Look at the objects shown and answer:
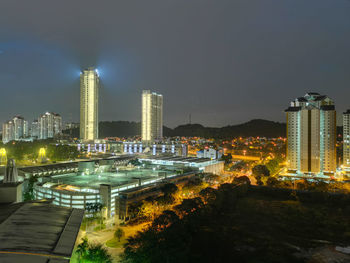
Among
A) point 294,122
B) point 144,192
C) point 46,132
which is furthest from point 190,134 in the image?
point 144,192

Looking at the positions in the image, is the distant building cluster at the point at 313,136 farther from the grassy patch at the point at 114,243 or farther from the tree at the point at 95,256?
the tree at the point at 95,256

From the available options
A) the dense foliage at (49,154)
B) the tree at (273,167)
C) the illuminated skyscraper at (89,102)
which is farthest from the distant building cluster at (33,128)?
the tree at (273,167)

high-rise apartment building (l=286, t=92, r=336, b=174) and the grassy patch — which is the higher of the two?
high-rise apartment building (l=286, t=92, r=336, b=174)

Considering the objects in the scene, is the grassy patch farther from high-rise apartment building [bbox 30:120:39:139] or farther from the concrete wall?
high-rise apartment building [bbox 30:120:39:139]

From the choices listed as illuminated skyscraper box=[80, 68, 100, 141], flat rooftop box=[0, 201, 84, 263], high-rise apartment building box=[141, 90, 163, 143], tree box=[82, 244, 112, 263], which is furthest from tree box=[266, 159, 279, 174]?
illuminated skyscraper box=[80, 68, 100, 141]

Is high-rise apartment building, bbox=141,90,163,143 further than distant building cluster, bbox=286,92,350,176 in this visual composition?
Yes

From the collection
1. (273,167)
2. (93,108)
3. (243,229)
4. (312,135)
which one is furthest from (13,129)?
(243,229)
